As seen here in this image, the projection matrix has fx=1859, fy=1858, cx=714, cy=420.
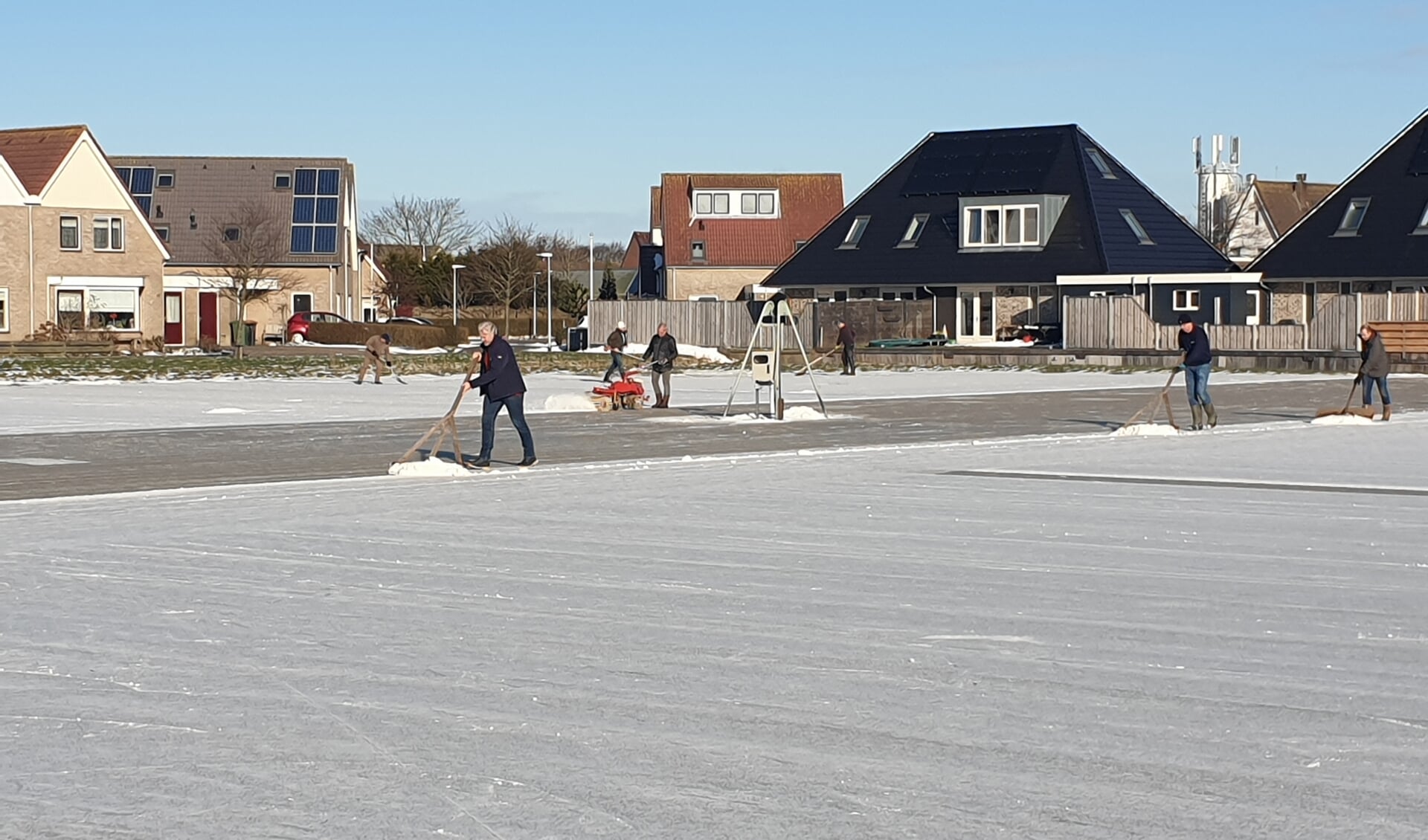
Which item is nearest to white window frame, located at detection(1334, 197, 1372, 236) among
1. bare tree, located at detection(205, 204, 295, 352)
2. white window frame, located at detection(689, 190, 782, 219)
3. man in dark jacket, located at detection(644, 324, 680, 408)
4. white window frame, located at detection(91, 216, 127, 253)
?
white window frame, located at detection(689, 190, 782, 219)

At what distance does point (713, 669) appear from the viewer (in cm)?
821

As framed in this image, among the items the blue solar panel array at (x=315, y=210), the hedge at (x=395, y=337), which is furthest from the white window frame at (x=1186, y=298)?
the blue solar panel array at (x=315, y=210)

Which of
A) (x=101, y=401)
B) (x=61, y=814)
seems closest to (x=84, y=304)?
(x=101, y=401)

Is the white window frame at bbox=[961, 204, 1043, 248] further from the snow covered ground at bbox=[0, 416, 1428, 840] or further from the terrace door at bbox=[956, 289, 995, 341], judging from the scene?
the snow covered ground at bbox=[0, 416, 1428, 840]

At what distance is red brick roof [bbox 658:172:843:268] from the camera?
78.1 m

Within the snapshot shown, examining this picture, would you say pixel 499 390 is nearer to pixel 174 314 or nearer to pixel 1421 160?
pixel 1421 160

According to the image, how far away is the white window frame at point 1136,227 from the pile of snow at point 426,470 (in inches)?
1828

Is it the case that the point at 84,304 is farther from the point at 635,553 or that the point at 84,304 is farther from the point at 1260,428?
the point at 635,553

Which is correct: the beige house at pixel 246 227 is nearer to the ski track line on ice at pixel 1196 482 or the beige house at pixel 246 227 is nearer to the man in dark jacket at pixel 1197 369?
the man in dark jacket at pixel 1197 369

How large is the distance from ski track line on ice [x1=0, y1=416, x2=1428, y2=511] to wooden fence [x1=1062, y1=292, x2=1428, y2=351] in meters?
25.6

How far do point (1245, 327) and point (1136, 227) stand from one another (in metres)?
9.94

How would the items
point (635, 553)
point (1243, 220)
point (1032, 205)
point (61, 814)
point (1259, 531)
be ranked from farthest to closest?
point (1243, 220)
point (1032, 205)
point (1259, 531)
point (635, 553)
point (61, 814)

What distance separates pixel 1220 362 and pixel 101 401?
95.6 feet

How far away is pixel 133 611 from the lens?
965 cm
